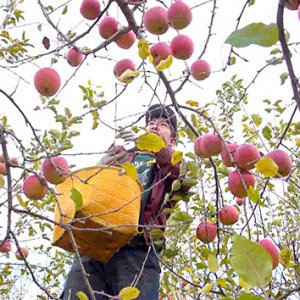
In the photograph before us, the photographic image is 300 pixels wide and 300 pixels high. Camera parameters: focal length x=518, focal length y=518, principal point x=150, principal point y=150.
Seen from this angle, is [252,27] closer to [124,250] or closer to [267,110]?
[124,250]

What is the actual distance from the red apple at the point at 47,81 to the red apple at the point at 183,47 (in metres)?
0.36

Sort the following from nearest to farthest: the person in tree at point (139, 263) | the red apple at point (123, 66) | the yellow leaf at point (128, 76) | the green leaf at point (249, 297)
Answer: the green leaf at point (249, 297) < the yellow leaf at point (128, 76) < the red apple at point (123, 66) < the person in tree at point (139, 263)

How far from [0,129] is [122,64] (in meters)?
0.48

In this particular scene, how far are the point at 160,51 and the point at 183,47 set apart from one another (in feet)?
0.23

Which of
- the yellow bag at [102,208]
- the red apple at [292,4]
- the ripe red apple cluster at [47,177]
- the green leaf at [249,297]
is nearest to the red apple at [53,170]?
the ripe red apple cluster at [47,177]

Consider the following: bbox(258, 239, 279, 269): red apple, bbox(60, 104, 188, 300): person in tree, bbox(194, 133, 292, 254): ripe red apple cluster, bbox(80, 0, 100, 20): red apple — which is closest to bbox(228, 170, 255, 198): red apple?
bbox(194, 133, 292, 254): ripe red apple cluster

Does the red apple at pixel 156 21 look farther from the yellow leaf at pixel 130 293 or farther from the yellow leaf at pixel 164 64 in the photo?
the yellow leaf at pixel 130 293

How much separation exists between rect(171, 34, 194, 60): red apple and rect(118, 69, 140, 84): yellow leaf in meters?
0.38

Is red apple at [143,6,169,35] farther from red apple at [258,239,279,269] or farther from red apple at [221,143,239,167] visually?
red apple at [258,239,279,269]

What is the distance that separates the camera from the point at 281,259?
4.59ft

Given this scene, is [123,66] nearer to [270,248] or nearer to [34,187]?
[34,187]

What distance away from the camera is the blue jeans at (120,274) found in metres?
1.93

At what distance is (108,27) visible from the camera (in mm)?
1673

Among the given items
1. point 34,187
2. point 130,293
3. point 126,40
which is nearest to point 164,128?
point 126,40
